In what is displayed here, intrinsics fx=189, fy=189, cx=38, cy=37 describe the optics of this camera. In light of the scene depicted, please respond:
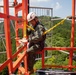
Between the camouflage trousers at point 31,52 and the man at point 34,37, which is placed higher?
the man at point 34,37

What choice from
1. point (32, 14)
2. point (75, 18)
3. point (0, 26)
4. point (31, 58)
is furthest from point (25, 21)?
point (0, 26)

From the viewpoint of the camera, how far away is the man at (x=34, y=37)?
13.4ft

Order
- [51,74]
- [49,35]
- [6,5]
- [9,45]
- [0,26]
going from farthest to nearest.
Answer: [0,26] → [49,35] → [51,74] → [9,45] → [6,5]

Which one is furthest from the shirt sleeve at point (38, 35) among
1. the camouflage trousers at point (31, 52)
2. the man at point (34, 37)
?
the camouflage trousers at point (31, 52)

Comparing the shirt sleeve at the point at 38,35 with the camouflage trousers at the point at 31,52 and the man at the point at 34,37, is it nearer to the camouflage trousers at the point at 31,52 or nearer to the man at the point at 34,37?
the man at the point at 34,37

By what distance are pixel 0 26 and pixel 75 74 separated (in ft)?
19.1

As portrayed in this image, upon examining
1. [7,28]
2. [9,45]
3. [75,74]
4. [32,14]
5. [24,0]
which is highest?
[24,0]

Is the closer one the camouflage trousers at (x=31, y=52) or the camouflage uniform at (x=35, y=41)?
the camouflage uniform at (x=35, y=41)

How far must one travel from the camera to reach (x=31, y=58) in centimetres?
449

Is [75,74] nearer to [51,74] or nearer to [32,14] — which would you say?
[51,74]

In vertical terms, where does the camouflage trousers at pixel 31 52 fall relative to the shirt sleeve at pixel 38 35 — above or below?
below

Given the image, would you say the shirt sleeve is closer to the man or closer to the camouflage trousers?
the man

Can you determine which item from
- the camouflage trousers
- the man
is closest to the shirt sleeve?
the man

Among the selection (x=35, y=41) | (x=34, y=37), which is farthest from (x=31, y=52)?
(x=34, y=37)
